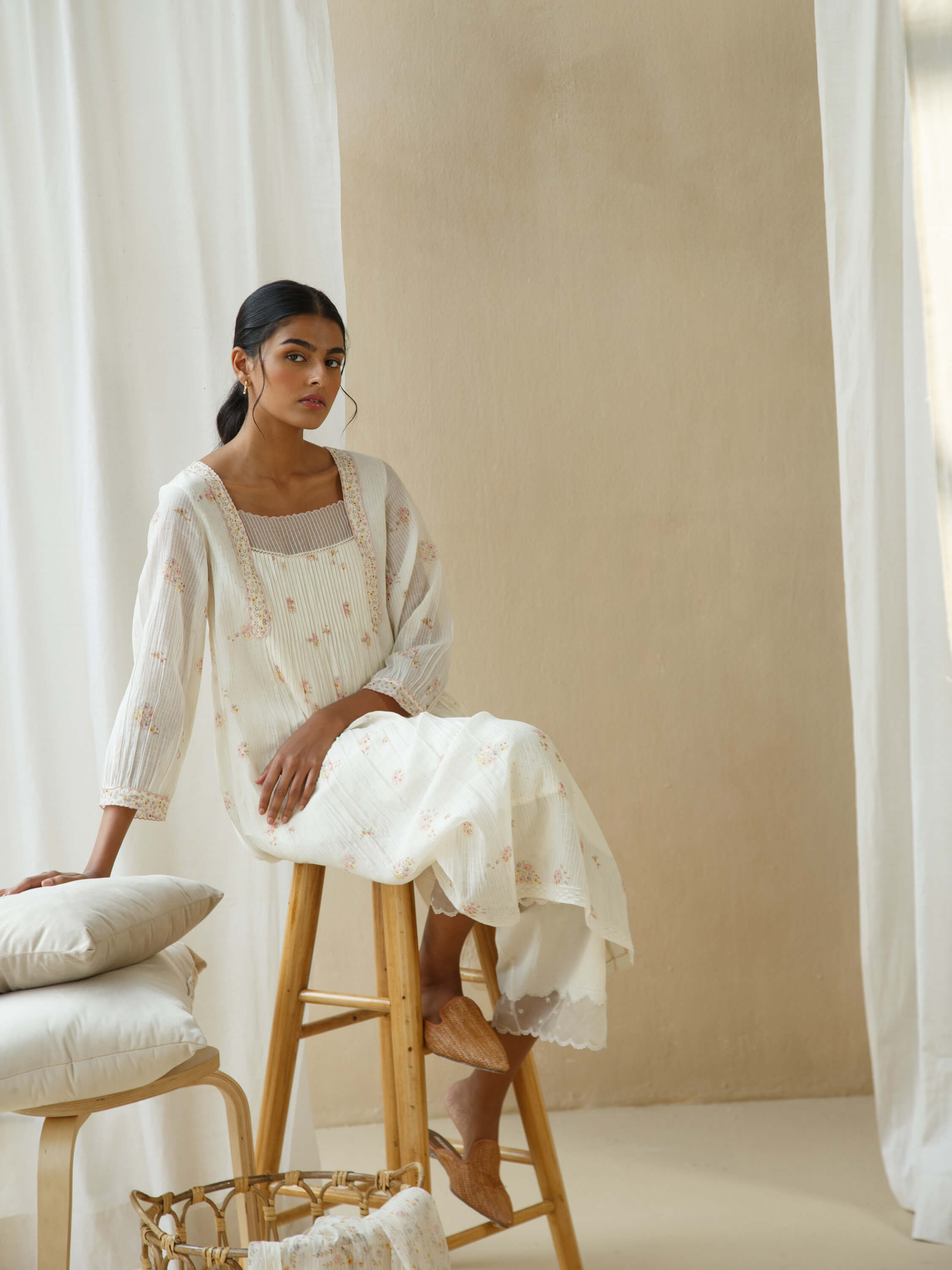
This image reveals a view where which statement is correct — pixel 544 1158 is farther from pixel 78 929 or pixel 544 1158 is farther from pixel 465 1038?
pixel 78 929

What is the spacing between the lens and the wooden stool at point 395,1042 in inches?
60.9

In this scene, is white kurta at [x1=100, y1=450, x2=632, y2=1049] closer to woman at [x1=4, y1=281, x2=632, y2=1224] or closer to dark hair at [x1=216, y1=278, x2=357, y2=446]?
woman at [x1=4, y1=281, x2=632, y2=1224]

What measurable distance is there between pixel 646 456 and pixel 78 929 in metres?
1.69

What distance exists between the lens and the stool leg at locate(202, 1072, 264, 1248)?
1.42 metres

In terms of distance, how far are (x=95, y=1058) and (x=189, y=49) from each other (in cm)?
175

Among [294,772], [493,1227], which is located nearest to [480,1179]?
[493,1227]

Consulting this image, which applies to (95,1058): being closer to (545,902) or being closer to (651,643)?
(545,902)

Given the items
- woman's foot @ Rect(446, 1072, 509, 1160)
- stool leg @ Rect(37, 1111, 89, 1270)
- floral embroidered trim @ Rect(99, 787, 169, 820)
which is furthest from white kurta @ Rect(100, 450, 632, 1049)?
stool leg @ Rect(37, 1111, 89, 1270)

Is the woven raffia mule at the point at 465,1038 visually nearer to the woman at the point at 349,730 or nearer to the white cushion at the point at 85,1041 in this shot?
the woman at the point at 349,730

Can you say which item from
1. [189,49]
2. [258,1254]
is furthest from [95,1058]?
[189,49]

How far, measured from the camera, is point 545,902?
5.26 feet

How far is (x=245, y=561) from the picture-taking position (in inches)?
68.4

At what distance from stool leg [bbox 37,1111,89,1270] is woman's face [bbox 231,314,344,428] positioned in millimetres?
1067

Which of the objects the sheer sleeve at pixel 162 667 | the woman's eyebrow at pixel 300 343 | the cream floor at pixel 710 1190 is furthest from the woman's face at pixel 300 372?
the cream floor at pixel 710 1190
